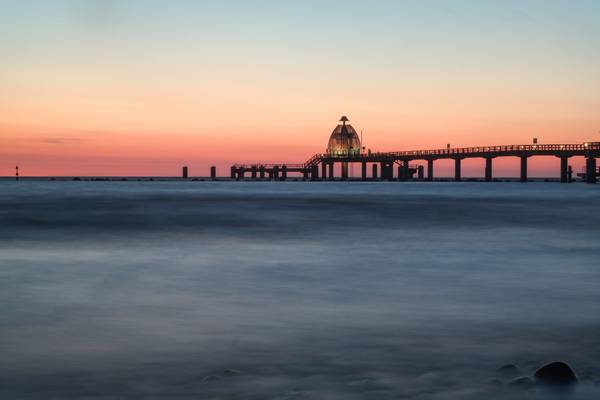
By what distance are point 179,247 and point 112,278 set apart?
756 centimetres

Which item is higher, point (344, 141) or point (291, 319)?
point (344, 141)

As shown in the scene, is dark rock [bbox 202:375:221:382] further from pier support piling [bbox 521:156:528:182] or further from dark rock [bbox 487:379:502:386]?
pier support piling [bbox 521:156:528:182]

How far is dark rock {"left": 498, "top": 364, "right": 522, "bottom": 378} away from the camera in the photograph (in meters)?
7.12

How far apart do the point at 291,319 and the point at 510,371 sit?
3850mm

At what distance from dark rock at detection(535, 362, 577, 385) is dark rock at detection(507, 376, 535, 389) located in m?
0.09

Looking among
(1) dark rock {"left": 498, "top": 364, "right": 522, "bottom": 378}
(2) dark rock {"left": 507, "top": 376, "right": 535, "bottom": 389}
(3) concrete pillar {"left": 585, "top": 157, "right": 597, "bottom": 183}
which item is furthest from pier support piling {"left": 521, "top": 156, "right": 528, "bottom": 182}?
(2) dark rock {"left": 507, "top": 376, "right": 535, "bottom": 389}

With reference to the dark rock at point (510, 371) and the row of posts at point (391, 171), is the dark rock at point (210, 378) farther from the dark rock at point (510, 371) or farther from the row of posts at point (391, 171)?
the row of posts at point (391, 171)

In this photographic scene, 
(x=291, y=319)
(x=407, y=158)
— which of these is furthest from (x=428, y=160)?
(x=291, y=319)

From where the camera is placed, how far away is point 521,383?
6.68 meters

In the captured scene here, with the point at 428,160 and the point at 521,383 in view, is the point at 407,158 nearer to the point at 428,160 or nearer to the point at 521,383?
the point at 428,160

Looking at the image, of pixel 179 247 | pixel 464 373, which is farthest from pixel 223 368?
pixel 179 247

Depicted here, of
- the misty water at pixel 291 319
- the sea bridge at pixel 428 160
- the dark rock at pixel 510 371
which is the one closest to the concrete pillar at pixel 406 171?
the sea bridge at pixel 428 160

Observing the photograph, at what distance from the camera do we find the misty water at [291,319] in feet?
22.9

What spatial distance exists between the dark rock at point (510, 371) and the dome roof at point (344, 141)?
176 meters
